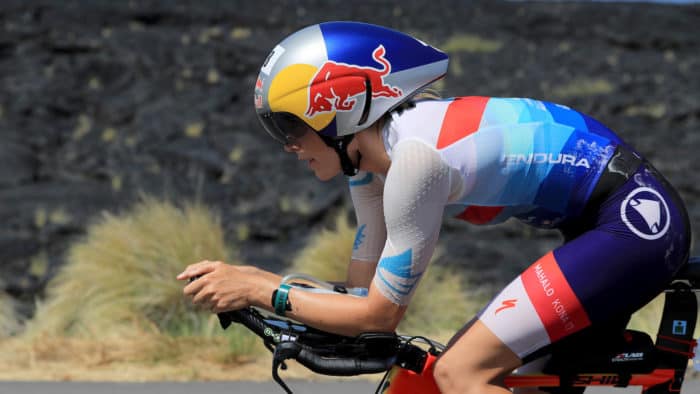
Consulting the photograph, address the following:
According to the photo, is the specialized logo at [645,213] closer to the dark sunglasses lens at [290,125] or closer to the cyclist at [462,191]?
the cyclist at [462,191]

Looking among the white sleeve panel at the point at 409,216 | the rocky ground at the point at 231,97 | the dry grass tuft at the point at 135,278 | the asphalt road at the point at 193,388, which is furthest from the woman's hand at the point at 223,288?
the rocky ground at the point at 231,97

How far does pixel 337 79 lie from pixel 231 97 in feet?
51.6

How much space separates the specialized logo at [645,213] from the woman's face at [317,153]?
2.63 feet

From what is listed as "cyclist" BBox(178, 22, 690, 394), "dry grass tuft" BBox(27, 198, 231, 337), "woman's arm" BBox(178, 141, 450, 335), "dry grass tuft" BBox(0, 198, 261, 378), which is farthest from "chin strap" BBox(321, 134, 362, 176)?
"dry grass tuft" BBox(27, 198, 231, 337)

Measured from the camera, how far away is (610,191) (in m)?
2.58

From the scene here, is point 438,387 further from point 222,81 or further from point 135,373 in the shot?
point 222,81

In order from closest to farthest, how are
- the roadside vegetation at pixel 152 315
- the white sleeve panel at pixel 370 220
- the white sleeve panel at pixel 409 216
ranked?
the white sleeve panel at pixel 409 216 < the white sleeve panel at pixel 370 220 < the roadside vegetation at pixel 152 315

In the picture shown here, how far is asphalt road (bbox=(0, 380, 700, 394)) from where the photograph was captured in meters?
5.01

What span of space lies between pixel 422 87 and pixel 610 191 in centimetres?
60

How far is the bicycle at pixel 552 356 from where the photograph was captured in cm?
245

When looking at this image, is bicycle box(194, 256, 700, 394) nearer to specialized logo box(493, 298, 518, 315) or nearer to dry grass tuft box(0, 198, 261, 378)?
specialized logo box(493, 298, 518, 315)

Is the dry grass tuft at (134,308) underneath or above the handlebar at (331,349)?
underneath

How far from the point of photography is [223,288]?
2.51 m

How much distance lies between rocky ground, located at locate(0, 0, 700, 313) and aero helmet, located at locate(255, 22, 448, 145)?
280 inches
